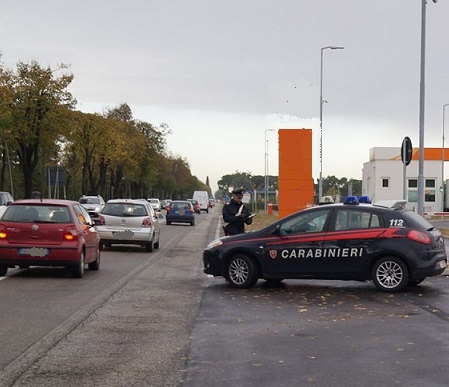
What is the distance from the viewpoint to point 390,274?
1312cm

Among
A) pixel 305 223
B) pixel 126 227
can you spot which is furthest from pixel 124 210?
pixel 305 223

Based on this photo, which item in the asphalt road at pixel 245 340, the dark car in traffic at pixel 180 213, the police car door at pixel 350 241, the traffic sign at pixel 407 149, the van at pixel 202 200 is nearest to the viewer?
the asphalt road at pixel 245 340

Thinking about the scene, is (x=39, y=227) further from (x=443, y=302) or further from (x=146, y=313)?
(x=443, y=302)

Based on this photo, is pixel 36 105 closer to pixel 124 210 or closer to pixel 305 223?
pixel 124 210

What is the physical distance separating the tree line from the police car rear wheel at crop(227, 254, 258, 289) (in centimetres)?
3708

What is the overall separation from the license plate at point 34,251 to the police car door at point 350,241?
17.6 ft

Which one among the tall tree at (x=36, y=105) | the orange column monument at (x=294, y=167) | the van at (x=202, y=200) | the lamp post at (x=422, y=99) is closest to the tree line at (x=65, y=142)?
the tall tree at (x=36, y=105)

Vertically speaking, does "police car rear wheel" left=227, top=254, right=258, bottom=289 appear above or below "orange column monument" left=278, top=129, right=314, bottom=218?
below

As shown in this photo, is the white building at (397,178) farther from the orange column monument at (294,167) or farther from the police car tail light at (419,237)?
the police car tail light at (419,237)

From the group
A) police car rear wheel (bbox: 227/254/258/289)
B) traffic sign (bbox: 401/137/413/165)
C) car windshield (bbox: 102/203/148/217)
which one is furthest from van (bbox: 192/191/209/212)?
police car rear wheel (bbox: 227/254/258/289)

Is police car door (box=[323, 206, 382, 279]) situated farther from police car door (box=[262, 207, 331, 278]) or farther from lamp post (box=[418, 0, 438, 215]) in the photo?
lamp post (box=[418, 0, 438, 215])

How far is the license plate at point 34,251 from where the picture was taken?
14828mm

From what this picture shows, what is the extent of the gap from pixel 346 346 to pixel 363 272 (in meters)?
5.05

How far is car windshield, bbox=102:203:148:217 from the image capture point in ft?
79.2
